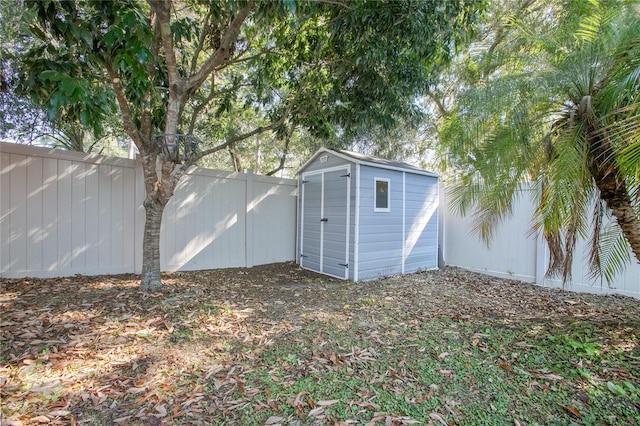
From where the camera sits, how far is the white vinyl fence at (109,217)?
12.2 ft

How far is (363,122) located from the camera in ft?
16.4

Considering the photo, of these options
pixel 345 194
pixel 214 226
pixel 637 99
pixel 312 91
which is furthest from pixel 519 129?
pixel 214 226

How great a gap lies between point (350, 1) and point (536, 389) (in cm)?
428

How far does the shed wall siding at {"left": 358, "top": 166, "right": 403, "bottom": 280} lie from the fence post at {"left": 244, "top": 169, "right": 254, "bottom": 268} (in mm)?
2066

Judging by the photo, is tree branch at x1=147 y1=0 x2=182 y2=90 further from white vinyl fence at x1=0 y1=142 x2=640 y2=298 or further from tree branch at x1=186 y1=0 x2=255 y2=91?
white vinyl fence at x1=0 y1=142 x2=640 y2=298

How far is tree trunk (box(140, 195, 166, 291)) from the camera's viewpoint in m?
3.70

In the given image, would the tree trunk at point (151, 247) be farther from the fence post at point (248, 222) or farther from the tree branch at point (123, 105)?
the fence post at point (248, 222)

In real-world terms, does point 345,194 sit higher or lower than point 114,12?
lower

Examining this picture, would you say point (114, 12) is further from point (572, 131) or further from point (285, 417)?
point (572, 131)

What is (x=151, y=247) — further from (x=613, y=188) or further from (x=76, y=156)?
(x=613, y=188)

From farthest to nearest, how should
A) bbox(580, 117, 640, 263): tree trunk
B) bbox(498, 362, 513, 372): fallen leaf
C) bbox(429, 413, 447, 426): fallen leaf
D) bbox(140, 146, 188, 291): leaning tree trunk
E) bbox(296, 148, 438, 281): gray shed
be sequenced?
1. bbox(296, 148, 438, 281): gray shed
2. bbox(140, 146, 188, 291): leaning tree trunk
3. bbox(580, 117, 640, 263): tree trunk
4. bbox(498, 362, 513, 372): fallen leaf
5. bbox(429, 413, 447, 426): fallen leaf

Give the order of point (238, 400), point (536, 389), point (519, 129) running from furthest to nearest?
point (519, 129)
point (536, 389)
point (238, 400)

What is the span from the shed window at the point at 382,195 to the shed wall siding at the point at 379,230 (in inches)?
2.8

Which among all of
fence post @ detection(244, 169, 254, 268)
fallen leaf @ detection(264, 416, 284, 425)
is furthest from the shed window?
fallen leaf @ detection(264, 416, 284, 425)
